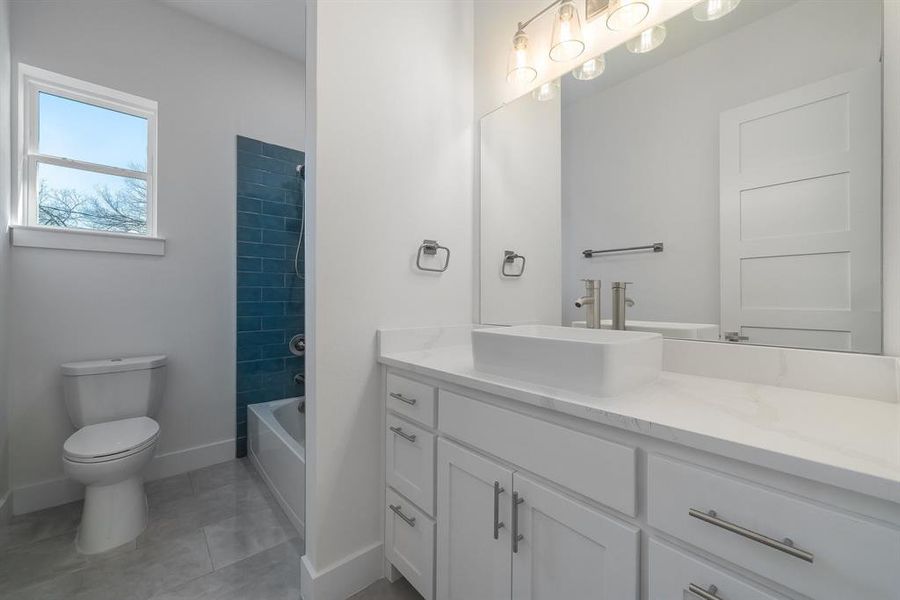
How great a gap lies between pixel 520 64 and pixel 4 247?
2531 millimetres

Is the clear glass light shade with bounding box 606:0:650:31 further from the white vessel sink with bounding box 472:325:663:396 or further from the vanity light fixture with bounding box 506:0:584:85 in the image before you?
the white vessel sink with bounding box 472:325:663:396

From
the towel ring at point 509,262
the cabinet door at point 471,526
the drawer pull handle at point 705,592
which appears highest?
the towel ring at point 509,262

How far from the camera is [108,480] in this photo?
156 cm

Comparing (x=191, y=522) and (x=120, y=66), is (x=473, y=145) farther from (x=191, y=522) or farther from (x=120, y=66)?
(x=191, y=522)

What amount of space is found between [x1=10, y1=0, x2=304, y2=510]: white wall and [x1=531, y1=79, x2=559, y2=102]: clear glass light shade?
186 cm

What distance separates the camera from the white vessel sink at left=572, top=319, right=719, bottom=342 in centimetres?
107

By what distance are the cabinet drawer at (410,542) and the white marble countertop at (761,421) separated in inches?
22.3

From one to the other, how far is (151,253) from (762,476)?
2780mm

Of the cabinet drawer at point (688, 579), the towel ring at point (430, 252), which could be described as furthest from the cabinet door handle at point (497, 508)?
the towel ring at point (430, 252)

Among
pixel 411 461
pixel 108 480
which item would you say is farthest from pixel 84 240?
pixel 411 461

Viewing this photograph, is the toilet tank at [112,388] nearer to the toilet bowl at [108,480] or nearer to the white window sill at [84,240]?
the toilet bowl at [108,480]

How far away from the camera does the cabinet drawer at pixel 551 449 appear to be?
2.38 feet

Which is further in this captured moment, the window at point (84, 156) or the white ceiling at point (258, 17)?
the white ceiling at point (258, 17)

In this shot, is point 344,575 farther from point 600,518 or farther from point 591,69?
point 591,69
